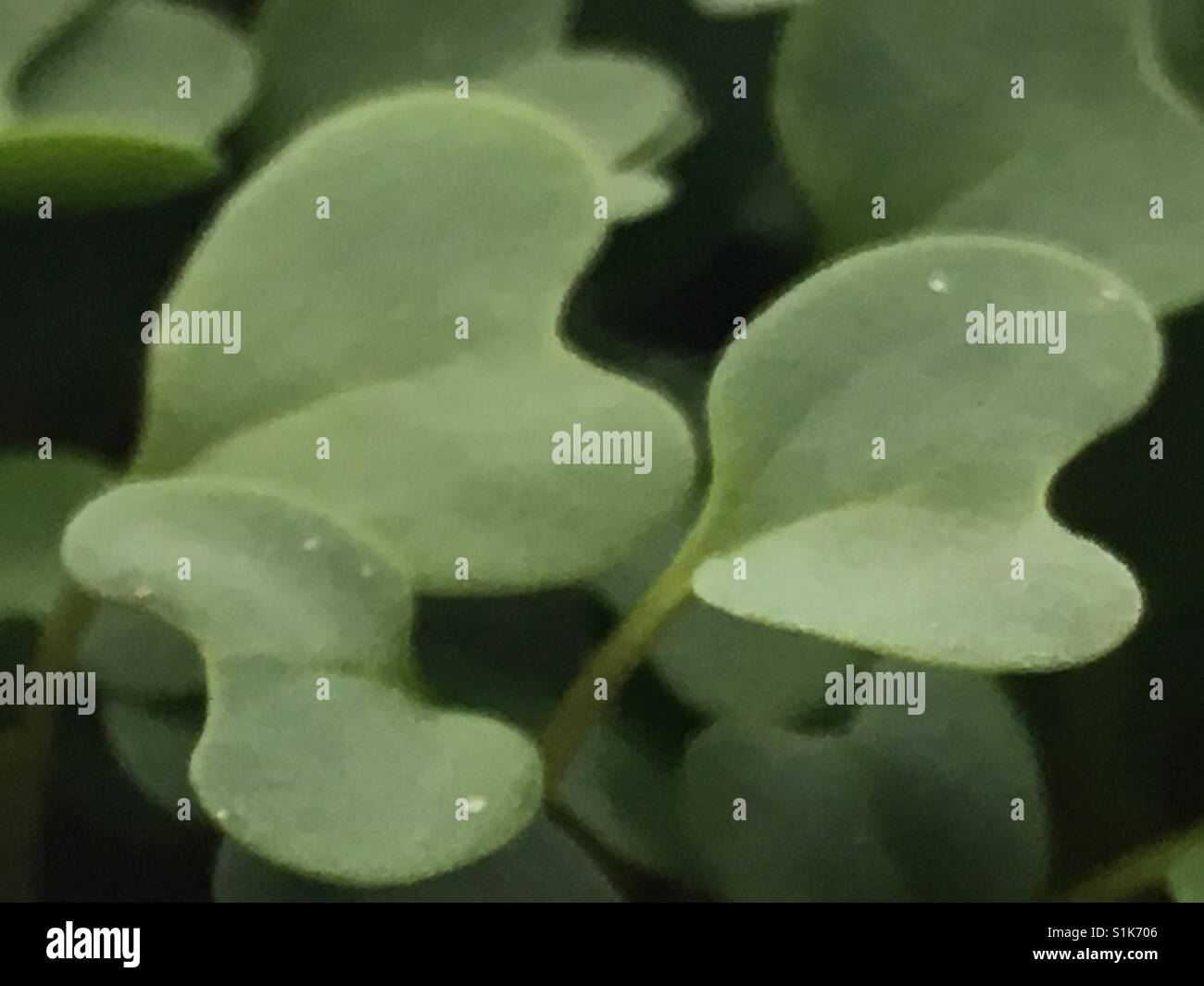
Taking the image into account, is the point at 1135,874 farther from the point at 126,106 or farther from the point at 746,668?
the point at 126,106

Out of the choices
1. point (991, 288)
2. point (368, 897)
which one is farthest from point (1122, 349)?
point (368, 897)

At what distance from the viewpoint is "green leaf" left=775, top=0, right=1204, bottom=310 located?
0.63 ft

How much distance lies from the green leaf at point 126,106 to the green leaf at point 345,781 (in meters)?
0.08

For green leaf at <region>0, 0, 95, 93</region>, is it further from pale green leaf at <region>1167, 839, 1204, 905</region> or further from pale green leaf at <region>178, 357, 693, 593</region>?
pale green leaf at <region>1167, 839, 1204, 905</region>

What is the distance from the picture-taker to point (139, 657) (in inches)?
7.9

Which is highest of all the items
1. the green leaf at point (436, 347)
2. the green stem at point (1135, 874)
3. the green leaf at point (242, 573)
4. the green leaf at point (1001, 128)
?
the green leaf at point (1001, 128)

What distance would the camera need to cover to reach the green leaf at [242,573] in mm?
151

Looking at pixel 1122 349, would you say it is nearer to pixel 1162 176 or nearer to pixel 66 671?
pixel 1162 176

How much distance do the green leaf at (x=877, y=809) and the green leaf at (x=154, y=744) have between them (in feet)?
0.25

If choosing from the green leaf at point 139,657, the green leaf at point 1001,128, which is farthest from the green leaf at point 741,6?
the green leaf at point 139,657

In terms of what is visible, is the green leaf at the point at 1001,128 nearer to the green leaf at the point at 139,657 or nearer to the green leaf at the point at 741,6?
the green leaf at the point at 741,6

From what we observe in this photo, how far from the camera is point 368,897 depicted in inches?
7.4

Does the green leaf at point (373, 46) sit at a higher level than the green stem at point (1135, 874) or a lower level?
higher

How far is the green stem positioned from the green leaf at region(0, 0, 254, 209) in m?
0.17
